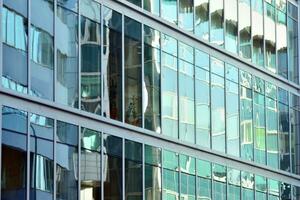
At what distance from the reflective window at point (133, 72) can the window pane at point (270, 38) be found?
32.3ft

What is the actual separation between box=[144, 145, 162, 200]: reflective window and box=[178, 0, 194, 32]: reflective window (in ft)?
15.0

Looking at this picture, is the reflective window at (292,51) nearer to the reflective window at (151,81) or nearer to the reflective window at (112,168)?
the reflective window at (151,81)

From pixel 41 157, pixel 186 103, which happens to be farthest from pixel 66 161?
pixel 186 103

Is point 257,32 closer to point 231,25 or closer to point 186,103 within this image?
point 231,25

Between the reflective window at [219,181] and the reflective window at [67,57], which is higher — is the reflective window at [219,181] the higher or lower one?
the lower one

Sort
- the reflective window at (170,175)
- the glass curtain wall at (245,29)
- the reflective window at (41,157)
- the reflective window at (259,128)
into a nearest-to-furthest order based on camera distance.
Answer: the reflective window at (41,157), the reflective window at (170,175), the glass curtain wall at (245,29), the reflective window at (259,128)

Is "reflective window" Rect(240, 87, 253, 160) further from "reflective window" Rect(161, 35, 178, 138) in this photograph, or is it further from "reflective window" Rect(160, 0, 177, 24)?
"reflective window" Rect(160, 0, 177, 24)

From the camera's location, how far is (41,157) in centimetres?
2159

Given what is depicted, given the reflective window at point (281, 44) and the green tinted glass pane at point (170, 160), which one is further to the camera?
the reflective window at point (281, 44)

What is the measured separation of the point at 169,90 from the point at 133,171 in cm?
342

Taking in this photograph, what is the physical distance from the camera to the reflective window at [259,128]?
109ft

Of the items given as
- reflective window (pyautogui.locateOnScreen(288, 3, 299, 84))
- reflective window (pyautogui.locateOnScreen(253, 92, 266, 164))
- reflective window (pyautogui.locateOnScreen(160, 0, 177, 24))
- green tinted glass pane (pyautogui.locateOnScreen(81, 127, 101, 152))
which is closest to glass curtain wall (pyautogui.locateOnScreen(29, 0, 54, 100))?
green tinted glass pane (pyautogui.locateOnScreen(81, 127, 101, 152))

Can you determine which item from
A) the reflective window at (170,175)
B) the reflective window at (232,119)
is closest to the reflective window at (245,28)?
the reflective window at (232,119)

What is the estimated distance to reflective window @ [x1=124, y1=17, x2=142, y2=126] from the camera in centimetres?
2569
